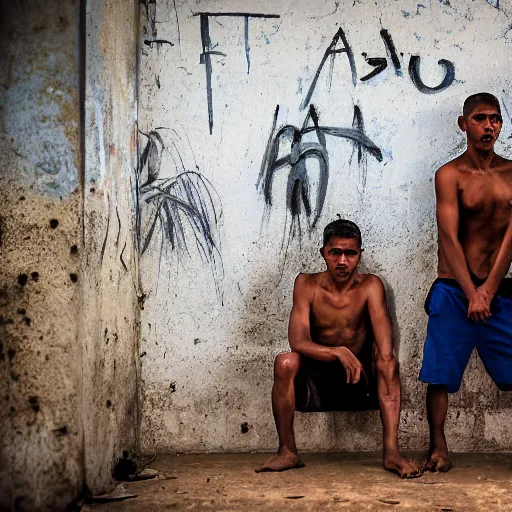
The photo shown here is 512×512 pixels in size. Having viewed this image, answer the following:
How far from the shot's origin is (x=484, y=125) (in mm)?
4684

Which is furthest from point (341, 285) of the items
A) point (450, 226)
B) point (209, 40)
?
point (209, 40)

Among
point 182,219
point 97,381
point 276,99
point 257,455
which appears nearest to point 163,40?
point 276,99

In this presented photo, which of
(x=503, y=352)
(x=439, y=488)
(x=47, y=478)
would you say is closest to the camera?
(x=47, y=478)

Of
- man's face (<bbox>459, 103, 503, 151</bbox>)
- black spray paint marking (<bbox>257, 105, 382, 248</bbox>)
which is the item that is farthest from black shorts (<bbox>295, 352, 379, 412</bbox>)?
man's face (<bbox>459, 103, 503, 151</bbox>)

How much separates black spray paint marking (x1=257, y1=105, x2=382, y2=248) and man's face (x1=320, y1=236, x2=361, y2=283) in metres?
0.45

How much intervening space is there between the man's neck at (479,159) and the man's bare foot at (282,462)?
6.38 ft

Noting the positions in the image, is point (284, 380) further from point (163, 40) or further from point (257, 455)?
point (163, 40)

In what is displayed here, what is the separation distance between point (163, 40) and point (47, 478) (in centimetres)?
272

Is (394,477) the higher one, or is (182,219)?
(182,219)

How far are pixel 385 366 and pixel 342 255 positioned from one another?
0.67 meters

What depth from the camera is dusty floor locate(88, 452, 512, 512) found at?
410 cm

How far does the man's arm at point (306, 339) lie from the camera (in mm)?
4594

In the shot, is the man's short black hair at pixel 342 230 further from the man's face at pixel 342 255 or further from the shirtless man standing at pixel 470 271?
the shirtless man standing at pixel 470 271

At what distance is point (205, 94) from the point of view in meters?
5.21
